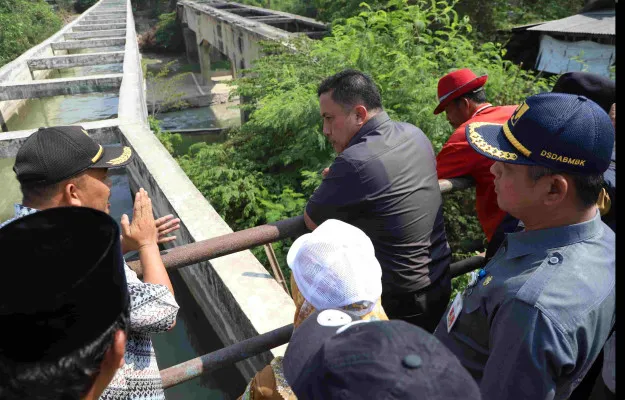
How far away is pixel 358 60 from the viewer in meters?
6.32

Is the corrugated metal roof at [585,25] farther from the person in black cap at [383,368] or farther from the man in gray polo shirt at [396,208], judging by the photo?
the person in black cap at [383,368]

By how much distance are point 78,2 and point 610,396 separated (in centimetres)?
4932

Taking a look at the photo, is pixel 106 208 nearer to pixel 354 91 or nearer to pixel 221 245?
pixel 221 245

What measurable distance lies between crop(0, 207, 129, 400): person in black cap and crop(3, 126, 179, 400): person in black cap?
13.7 inches

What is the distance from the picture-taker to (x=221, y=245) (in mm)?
1777

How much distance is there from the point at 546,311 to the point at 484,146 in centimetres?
63

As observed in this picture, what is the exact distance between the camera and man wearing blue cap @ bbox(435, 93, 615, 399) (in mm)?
1218

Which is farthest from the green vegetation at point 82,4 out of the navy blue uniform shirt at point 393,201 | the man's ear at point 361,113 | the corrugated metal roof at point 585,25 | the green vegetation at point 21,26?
the navy blue uniform shirt at point 393,201

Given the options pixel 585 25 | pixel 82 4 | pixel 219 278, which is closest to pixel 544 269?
pixel 219 278

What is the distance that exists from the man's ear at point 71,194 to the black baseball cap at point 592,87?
2.45 m

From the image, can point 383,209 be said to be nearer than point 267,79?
Yes

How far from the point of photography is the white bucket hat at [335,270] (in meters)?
1.37

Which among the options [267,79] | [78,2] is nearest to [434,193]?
[267,79]

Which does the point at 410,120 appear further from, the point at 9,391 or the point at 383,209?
the point at 9,391
